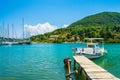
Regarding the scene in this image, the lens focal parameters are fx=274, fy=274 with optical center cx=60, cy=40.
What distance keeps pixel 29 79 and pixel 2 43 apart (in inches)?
6678

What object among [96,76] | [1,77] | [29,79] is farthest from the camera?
[1,77]

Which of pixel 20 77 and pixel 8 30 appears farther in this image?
pixel 8 30

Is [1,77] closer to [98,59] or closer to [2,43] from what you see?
[98,59]

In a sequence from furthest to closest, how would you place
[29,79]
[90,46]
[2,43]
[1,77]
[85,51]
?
[2,43] → [90,46] → [85,51] → [1,77] → [29,79]

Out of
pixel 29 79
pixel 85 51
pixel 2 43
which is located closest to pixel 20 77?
pixel 29 79

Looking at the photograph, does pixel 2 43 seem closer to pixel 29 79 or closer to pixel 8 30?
pixel 8 30

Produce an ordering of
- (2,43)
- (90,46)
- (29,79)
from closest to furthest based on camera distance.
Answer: (29,79), (90,46), (2,43)

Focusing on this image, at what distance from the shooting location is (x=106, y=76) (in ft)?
69.4

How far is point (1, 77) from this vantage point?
111 ft

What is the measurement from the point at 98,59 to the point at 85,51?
4480 millimetres

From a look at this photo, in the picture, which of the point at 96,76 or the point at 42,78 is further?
the point at 42,78

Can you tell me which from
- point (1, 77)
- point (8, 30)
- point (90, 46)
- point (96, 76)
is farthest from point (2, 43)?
point (96, 76)

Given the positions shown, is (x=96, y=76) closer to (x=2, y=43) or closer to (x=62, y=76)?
(x=62, y=76)

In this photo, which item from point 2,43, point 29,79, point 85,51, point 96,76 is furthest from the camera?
point 2,43
